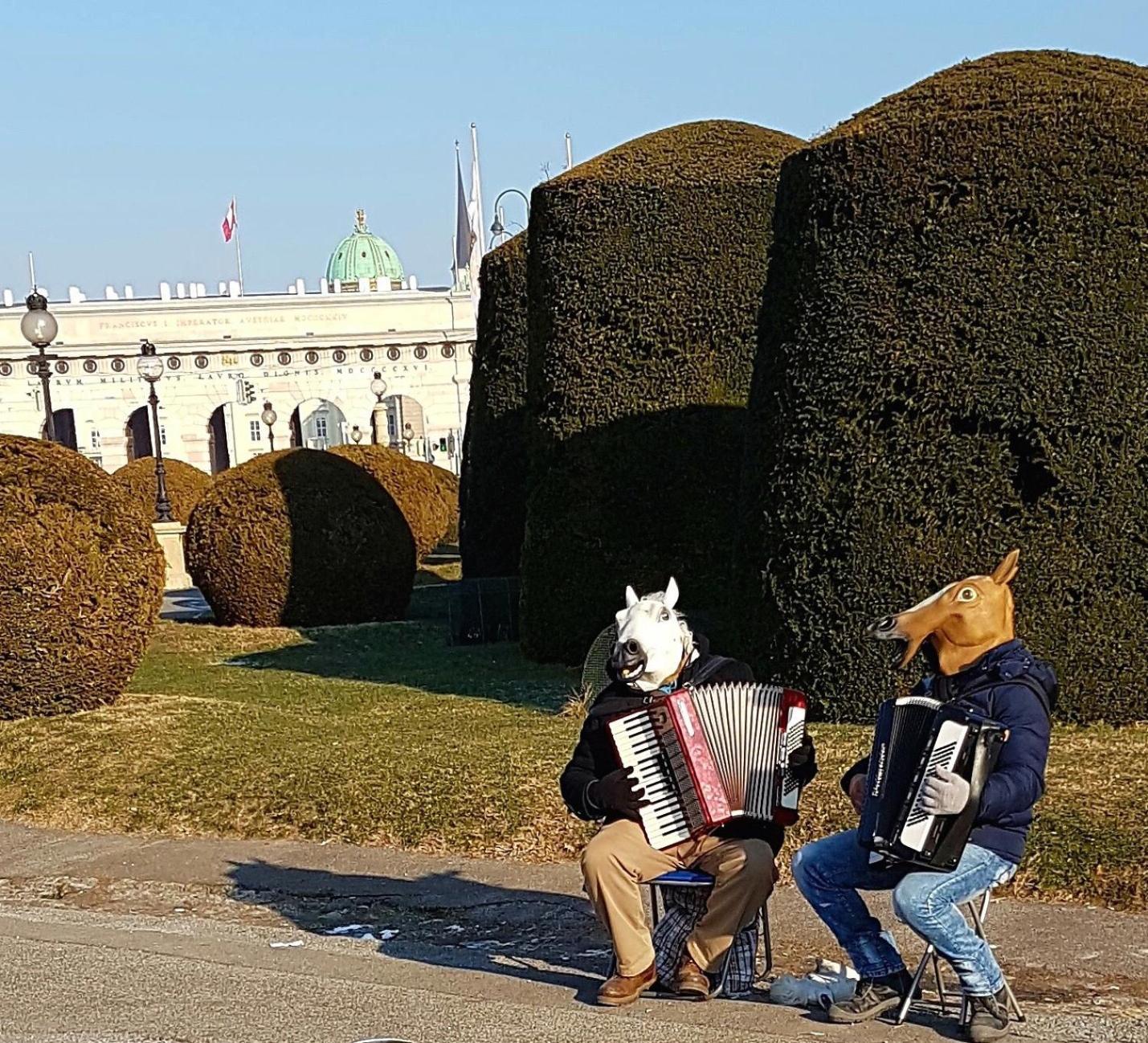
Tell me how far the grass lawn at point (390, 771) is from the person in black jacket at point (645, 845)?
195 centimetres

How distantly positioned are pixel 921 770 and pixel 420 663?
1087 centimetres

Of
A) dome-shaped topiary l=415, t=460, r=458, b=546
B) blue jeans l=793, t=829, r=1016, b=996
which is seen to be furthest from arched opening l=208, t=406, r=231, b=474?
blue jeans l=793, t=829, r=1016, b=996

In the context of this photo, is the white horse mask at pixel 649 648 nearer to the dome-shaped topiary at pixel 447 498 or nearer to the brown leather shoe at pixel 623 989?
the brown leather shoe at pixel 623 989

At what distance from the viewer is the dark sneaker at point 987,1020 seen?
15.9 feet

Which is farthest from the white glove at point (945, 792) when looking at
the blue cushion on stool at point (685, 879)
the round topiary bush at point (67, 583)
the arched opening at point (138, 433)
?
the arched opening at point (138, 433)

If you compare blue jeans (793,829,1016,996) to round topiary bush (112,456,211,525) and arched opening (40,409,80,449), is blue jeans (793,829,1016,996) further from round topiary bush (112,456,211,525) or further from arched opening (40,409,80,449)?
arched opening (40,409,80,449)

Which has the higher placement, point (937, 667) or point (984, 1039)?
point (937, 667)

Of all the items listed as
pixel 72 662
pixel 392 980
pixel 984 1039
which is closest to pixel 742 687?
pixel 984 1039

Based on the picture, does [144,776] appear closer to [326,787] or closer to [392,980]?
[326,787]

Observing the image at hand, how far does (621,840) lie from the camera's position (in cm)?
534

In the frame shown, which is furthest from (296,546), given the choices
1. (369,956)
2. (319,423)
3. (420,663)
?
(319,423)

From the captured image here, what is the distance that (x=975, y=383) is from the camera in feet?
29.2

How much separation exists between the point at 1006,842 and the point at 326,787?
5106 mm

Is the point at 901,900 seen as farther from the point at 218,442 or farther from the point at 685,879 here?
the point at 218,442
